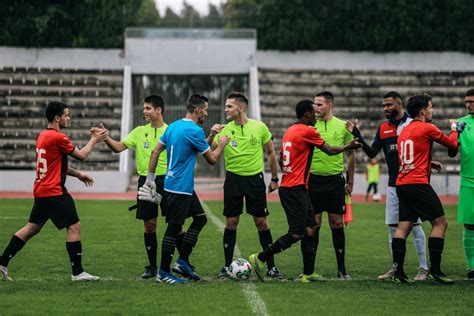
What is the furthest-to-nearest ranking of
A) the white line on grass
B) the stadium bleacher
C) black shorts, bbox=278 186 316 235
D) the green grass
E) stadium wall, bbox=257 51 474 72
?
stadium wall, bbox=257 51 474 72 < the stadium bleacher < black shorts, bbox=278 186 316 235 < the green grass < the white line on grass

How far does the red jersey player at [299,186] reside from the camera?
9.92 metres

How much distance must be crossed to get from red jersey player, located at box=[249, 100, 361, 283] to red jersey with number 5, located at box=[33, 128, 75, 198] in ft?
8.51

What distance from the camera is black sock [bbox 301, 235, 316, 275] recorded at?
10023mm

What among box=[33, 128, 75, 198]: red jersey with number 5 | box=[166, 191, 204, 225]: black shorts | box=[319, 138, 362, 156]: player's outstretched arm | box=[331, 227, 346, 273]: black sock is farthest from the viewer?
box=[331, 227, 346, 273]: black sock

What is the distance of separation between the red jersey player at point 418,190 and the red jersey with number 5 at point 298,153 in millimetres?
1073

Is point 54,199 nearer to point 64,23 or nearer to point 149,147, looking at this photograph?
point 149,147

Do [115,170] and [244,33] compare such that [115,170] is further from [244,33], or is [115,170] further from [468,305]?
[468,305]

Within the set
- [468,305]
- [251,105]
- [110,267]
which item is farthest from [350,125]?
[251,105]

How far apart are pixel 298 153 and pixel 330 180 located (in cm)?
92

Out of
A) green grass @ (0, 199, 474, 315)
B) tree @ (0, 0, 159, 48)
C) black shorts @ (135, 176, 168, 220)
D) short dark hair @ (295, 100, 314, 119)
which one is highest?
tree @ (0, 0, 159, 48)

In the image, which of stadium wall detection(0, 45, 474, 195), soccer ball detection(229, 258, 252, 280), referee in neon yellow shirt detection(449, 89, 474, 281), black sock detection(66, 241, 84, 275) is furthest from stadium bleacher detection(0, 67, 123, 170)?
referee in neon yellow shirt detection(449, 89, 474, 281)

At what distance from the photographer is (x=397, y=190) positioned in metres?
10.0

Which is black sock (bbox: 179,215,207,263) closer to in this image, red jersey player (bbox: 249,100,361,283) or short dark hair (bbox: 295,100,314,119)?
red jersey player (bbox: 249,100,361,283)

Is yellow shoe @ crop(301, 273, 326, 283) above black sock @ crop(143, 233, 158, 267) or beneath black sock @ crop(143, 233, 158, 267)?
beneath
